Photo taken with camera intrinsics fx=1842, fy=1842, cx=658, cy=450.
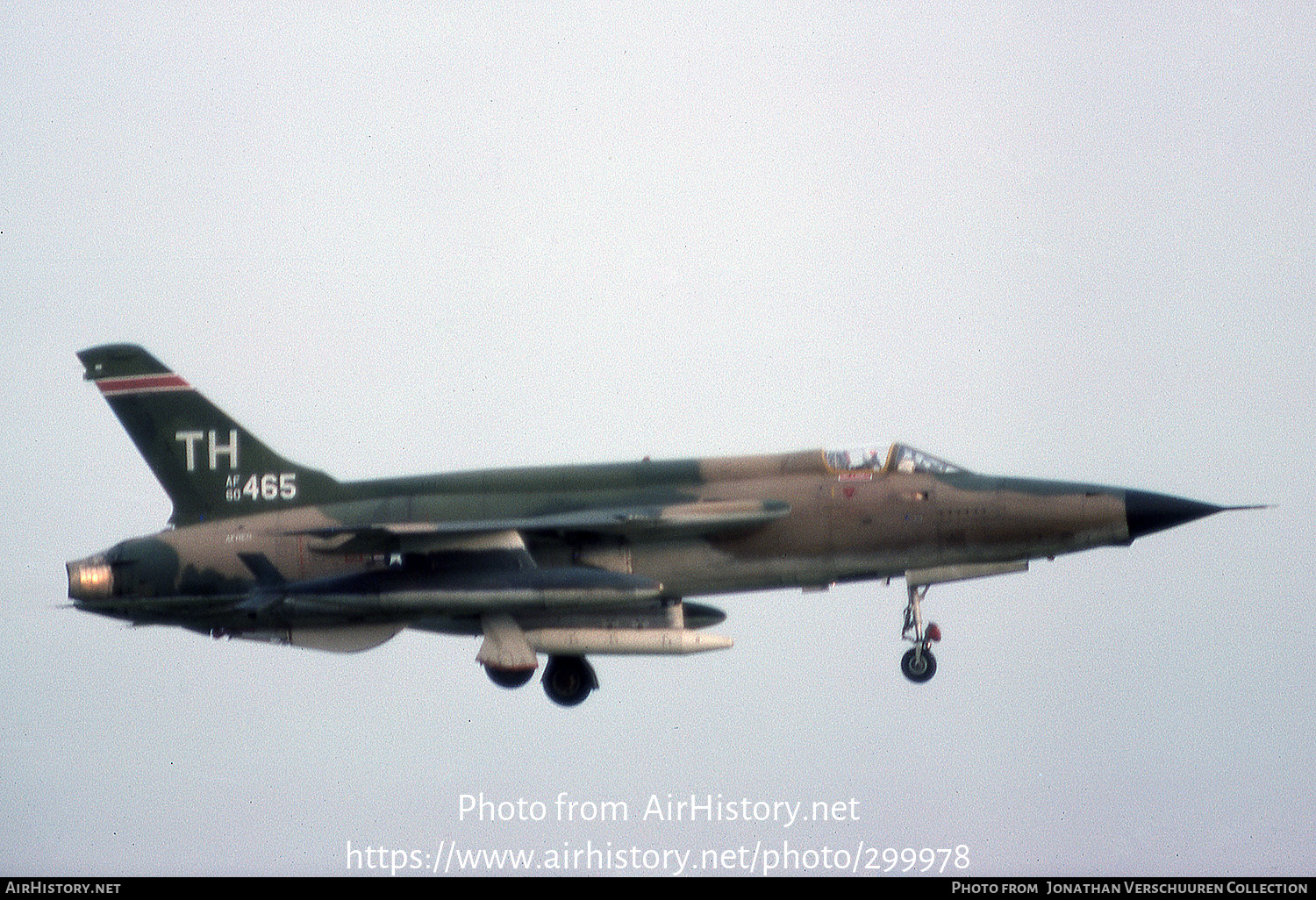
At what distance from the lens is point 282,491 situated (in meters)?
21.2

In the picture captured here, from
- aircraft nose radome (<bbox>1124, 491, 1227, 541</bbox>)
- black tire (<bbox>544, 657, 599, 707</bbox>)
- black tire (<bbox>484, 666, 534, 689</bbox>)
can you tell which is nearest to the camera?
aircraft nose radome (<bbox>1124, 491, 1227, 541</bbox>)

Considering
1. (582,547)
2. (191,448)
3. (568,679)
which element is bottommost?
(568,679)

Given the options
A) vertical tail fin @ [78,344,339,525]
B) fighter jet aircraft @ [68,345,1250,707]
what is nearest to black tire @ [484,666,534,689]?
fighter jet aircraft @ [68,345,1250,707]

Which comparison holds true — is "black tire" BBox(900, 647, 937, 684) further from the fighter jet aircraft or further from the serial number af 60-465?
the serial number af 60-465

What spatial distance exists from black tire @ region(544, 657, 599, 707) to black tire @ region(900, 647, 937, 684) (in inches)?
150

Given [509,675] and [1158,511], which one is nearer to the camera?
[1158,511]

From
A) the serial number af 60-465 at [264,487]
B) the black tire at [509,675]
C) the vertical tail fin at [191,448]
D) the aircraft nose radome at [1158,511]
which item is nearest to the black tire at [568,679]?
the black tire at [509,675]

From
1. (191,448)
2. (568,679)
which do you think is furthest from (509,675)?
(191,448)

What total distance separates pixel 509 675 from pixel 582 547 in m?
1.84

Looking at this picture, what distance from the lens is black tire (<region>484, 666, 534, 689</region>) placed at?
19.9 meters

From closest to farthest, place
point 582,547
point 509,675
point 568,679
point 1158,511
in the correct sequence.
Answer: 1. point 1158,511
2. point 582,547
3. point 509,675
4. point 568,679

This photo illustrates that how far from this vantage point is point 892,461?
19422 millimetres

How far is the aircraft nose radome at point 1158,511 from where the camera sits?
1864cm

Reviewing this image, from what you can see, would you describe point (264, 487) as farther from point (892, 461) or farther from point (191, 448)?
point (892, 461)
